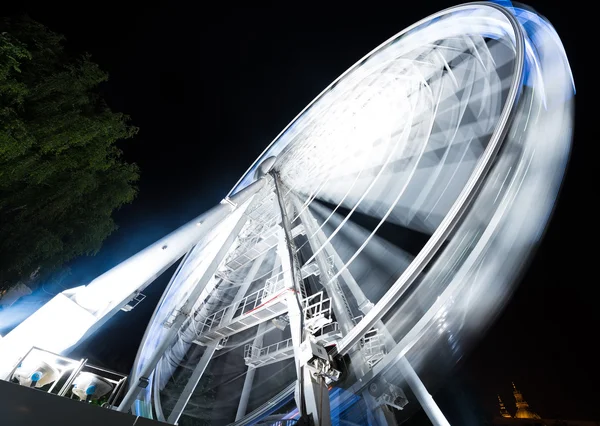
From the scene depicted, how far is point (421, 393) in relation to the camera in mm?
3727

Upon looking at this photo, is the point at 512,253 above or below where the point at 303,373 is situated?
above

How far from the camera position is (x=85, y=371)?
3766mm

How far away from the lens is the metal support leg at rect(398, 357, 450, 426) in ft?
11.7

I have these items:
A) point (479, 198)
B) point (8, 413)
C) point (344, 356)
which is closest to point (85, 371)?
point (8, 413)

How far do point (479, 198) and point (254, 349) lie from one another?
5182 mm

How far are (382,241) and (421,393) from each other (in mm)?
3821

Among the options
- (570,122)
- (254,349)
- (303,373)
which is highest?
(570,122)

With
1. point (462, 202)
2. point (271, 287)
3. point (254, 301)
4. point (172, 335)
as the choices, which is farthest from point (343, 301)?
point (172, 335)

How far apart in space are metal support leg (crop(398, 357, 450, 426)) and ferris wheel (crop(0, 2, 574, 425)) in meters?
0.02

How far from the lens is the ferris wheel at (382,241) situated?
379cm

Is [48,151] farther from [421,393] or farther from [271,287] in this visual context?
[421,393]

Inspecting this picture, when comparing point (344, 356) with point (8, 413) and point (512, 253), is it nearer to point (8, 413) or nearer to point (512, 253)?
point (512, 253)

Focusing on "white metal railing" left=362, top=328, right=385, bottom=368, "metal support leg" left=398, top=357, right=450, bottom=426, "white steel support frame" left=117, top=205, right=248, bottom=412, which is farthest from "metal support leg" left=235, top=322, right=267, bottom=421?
"metal support leg" left=398, top=357, right=450, bottom=426

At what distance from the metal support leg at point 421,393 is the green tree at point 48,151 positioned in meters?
8.89
